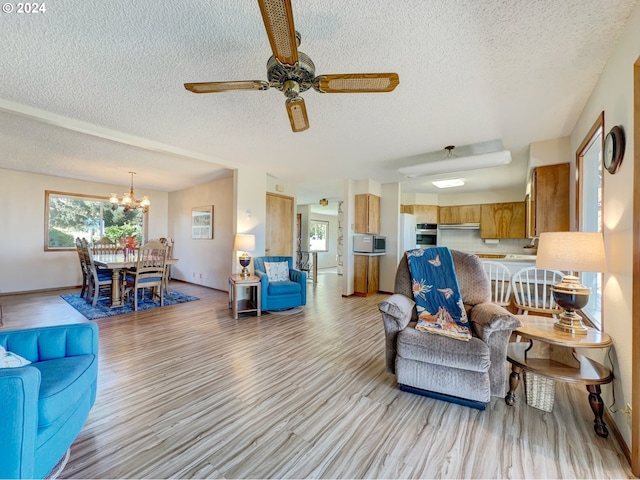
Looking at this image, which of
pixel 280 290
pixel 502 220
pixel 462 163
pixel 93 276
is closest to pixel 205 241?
pixel 93 276

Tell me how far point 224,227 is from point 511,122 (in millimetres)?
5096

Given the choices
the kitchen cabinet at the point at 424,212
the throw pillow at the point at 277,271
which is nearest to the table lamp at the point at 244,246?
the throw pillow at the point at 277,271

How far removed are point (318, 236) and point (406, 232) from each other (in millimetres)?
5193

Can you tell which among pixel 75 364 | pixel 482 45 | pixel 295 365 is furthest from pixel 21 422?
pixel 482 45

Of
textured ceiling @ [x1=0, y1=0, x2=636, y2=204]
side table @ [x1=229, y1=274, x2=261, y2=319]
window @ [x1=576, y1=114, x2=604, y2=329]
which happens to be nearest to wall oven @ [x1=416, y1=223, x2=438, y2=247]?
textured ceiling @ [x1=0, y1=0, x2=636, y2=204]

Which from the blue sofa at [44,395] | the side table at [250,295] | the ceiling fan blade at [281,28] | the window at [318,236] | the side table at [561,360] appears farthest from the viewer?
the window at [318,236]

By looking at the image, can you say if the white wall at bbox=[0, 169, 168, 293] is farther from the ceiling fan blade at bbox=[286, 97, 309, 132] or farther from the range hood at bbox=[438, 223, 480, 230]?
the range hood at bbox=[438, 223, 480, 230]

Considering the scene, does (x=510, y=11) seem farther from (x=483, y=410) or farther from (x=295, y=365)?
(x=295, y=365)

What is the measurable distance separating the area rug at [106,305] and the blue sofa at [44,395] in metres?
2.78

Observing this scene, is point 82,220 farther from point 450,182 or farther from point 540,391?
point 540,391

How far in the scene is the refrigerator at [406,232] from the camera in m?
5.82

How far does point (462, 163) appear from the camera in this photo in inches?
134

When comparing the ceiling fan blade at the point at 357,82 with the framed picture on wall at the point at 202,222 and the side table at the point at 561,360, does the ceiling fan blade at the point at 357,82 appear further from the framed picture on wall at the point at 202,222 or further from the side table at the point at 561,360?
the framed picture on wall at the point at 202,222

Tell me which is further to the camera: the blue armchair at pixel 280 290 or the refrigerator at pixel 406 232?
the refrigerator at pixel 406 232
